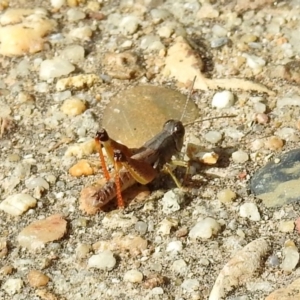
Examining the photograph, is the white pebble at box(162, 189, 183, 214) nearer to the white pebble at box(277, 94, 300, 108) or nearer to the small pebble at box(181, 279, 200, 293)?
the small pebble at box(181, 279, 200, 293)

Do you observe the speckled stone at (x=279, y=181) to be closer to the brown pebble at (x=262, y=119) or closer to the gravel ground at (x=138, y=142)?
the gravel ground at (x=138, y=142)

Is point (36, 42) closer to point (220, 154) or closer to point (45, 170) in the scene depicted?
point (45, 170)

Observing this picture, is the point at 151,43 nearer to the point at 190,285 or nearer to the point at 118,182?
the point at 118,182

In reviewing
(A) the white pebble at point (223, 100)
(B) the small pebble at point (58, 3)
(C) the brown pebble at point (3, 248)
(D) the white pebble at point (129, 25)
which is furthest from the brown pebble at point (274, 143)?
(B) the small pebble at point (58, 3)

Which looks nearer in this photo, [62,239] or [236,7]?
[62,239]

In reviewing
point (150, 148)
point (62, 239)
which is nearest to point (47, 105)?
point (150, 148)

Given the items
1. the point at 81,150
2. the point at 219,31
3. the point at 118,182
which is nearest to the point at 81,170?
the point at 81,150

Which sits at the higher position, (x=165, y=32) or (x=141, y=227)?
(x=165, y=32)
